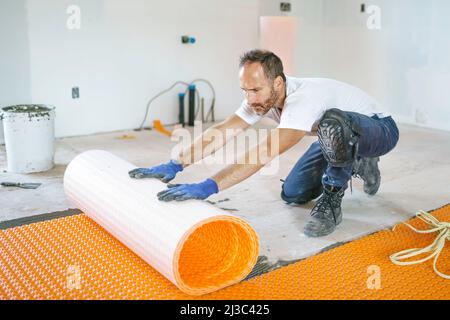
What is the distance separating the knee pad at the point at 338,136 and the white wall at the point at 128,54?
2.77 m

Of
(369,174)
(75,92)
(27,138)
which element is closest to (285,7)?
(75,92)

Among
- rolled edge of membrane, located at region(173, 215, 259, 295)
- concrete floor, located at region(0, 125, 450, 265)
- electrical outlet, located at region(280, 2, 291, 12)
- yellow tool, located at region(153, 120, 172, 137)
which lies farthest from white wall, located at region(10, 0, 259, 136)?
rolled edge of membrane, located at region(173, 215, 259, 295)

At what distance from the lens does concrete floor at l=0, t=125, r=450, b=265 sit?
7.61 ft

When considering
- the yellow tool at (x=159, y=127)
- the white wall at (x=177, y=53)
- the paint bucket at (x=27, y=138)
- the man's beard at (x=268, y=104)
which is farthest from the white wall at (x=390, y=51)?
the paint bucket at (x=27, y=138)

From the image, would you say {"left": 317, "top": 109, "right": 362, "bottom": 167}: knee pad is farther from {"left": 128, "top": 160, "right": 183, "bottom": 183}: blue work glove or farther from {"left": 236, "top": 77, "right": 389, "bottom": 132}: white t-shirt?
{"left": 128, "top": 160, "right": 183, "bottom": 183}: blue work glove

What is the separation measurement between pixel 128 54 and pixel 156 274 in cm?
311

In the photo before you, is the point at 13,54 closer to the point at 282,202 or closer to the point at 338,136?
the point at 282,202

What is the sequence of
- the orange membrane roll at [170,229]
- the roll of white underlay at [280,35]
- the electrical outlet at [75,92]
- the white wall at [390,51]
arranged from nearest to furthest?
the orange membrane roll at [170,229], the electrical outlet at [75,92], the white wall at [390,51], the roll of white underlay at [280,35]

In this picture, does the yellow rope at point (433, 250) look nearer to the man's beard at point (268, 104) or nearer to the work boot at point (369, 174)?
the work boot at point (369, 174)

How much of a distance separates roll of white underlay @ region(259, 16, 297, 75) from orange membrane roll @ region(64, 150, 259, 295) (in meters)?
3.07

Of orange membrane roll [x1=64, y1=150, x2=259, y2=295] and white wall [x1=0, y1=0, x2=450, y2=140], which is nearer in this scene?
orange membrane roll [x1=64, y1=150, x2=259, y2=295]

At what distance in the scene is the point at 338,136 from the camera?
2.22 m

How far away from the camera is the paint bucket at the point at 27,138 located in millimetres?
3309
